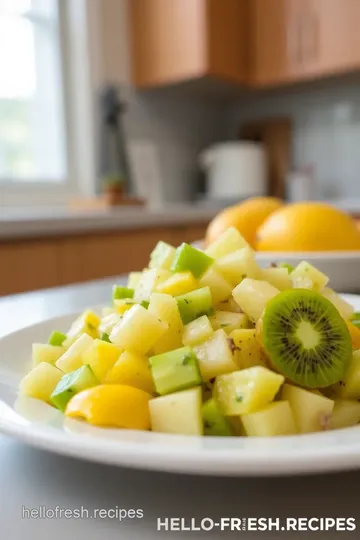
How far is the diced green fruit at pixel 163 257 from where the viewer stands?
2.07 feet

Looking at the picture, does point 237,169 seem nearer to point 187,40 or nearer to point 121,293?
point 187,40

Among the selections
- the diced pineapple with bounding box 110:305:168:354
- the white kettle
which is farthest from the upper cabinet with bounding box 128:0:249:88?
the diced pineapple with bounding box 110:305:168:354

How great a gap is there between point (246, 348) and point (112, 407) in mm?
115

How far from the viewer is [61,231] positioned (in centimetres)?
200

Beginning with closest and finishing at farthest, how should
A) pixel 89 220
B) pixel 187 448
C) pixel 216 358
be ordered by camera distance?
pixel 187 448, pixel 216 358, pixel 89 220

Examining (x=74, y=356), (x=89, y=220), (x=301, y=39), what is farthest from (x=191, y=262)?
(x=301, y=39)

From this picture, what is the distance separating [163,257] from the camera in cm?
64

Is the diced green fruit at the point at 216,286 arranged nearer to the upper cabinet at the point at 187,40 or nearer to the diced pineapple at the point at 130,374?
the diced pineapple at the point at 130,374

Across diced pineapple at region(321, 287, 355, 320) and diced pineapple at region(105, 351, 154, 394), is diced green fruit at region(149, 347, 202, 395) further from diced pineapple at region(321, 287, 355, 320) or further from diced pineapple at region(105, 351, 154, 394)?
diced pineapple at region(321, 287, 355, 320)

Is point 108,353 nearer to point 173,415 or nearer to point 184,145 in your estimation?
point 173,415

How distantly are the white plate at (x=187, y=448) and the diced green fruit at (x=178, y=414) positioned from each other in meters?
0.03

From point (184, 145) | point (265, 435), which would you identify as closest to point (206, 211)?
point (184, 145)

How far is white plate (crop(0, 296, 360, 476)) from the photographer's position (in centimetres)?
32

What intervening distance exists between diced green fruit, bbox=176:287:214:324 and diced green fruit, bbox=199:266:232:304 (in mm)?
33
